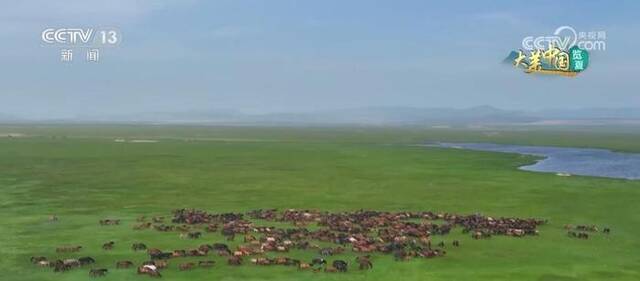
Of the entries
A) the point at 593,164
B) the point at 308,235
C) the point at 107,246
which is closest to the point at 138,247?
the point at 107,246

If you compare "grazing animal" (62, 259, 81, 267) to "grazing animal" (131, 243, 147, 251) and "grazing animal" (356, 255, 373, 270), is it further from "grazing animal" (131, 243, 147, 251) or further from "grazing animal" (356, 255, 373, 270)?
"grazing animal" (356, 255, 373, 270)

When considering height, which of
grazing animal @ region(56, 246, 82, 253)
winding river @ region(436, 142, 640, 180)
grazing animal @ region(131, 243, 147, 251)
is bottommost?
grazing animal @ region(56, 246, 82, 253)

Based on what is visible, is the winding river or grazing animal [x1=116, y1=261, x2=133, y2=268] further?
the winding river

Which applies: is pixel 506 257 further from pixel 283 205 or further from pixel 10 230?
pixel 10 230

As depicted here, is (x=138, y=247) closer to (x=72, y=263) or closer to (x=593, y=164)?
(x=72, y=263)

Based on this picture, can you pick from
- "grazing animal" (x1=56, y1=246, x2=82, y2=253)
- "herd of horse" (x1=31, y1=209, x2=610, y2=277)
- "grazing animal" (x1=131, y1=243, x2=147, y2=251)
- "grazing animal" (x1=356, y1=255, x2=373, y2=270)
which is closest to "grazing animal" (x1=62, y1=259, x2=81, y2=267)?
"herd of horse" (x1=31, y1=209, x2=610, y2=277)

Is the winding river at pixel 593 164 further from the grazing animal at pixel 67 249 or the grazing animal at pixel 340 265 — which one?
the grazing animal at pixel 67 249

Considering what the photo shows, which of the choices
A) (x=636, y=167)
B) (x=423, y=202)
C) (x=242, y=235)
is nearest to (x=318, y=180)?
(x=423, y=202)

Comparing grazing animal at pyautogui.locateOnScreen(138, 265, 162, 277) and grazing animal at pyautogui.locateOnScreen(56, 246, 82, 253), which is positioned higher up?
grazing animal at pyautogui.locateOnScreen(138, 265, 162, 277)
